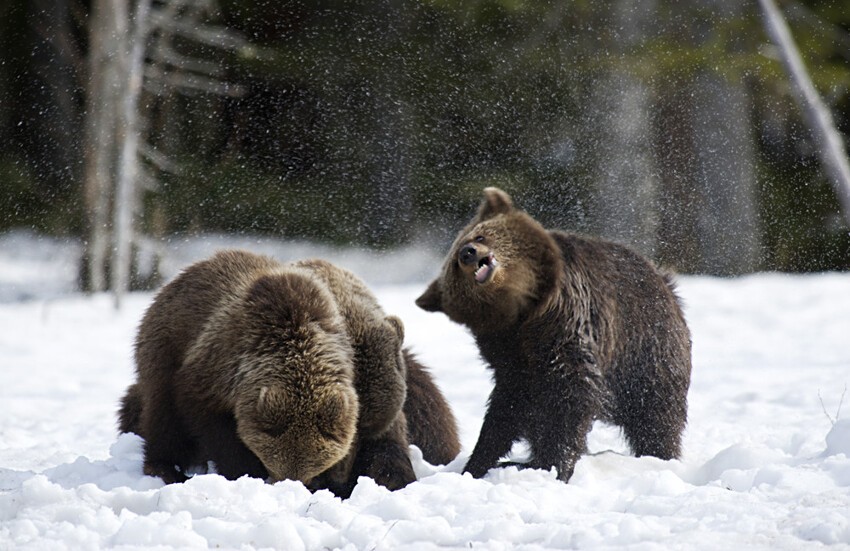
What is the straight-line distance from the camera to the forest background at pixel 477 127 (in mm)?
16391

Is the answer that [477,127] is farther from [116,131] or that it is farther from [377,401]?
[377,401]

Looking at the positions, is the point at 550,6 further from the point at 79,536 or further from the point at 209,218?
the point at 79,536

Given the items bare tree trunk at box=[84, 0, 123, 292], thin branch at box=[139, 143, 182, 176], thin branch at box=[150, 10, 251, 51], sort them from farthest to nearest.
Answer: thin branch at box=[139, 143, 182, 176] < bare tree trunk at box=[84, 0, 123, 292] < thin branch at box=[150, 10, 251, 51]

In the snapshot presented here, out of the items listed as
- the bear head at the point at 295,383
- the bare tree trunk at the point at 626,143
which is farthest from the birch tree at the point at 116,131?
the bear head at the point at 295,383

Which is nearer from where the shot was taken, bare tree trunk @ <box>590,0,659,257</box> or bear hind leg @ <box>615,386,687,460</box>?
bear hind leg @ <box>615,386,687,460</box>

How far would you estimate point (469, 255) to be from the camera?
5434mm

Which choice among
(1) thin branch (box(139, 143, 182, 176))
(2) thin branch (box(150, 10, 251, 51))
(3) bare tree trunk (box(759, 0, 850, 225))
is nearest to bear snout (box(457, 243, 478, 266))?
(2) thin branch (box(150, 10, 251, 51))

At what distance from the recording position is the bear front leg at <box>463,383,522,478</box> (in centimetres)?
566

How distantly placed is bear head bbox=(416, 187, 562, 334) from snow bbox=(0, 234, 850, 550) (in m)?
0.84

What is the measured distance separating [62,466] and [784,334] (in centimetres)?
770

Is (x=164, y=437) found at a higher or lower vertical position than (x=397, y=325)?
lower

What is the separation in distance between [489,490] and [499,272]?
1.26m

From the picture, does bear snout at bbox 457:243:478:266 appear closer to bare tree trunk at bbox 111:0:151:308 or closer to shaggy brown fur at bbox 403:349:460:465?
shaggy brown fur at bbox 403:349:460:465

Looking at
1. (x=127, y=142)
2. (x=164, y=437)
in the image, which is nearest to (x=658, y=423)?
(x=164, y=437)
